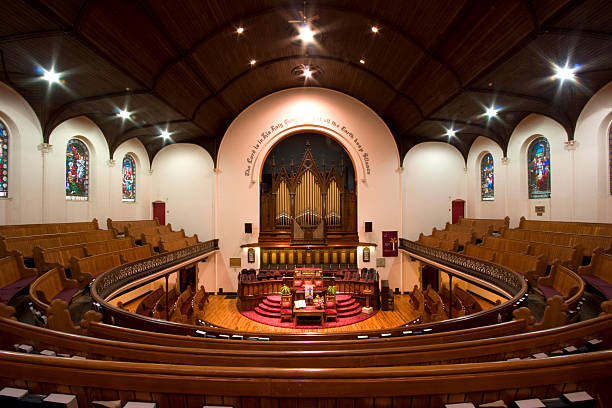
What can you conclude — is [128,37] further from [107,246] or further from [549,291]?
[549,291]

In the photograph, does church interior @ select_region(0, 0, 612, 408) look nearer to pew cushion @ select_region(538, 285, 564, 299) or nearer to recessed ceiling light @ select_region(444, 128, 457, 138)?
pew cushion @ select_region(538, 285, 564, 299)

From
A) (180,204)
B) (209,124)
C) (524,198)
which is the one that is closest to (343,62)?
(209,124)

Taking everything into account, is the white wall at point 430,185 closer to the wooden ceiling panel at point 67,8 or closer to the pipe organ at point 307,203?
the pipe organ at point 307,203

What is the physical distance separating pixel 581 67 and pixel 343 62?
7390mm

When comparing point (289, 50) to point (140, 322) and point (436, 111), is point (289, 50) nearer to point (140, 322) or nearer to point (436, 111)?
point (436, 111)

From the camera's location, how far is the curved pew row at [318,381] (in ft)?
5.18

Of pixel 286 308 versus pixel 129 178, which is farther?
pixel 129 178

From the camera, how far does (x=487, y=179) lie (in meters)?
14.4

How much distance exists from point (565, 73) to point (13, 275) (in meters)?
13.9

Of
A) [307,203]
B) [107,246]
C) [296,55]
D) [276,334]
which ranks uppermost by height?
[296,55]

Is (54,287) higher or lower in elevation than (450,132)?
lower

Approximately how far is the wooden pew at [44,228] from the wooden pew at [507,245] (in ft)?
45.4

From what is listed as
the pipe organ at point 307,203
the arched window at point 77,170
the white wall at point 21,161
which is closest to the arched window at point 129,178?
the arched window at point 77,170

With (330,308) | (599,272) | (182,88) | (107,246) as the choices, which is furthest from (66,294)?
(599,272)
